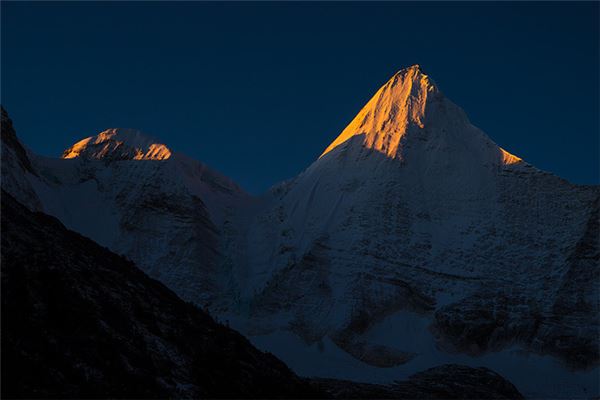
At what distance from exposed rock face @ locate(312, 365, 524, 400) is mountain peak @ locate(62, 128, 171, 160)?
41.9 metres

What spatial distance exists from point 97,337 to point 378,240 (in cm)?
5022

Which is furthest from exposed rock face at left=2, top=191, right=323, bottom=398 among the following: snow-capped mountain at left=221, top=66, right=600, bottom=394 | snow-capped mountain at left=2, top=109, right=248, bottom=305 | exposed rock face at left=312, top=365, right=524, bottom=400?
snow-capped mountain at left=2, top=109, right=248, bottom=305

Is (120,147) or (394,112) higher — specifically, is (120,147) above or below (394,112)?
below

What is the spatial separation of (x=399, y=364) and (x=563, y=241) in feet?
65.3

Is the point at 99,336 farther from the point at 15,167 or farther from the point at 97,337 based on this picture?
the point at 15,167

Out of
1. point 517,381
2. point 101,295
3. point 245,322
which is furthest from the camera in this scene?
point 245,322

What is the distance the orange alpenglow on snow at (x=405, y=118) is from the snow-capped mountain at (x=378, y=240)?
0.20 metres

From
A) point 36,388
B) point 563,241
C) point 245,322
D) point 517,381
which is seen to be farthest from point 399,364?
point 36,388

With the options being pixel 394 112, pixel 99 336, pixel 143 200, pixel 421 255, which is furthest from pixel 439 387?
pixel 394 112

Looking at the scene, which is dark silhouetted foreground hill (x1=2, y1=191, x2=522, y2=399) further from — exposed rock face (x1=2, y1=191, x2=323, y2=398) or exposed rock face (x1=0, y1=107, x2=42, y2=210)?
exposed rock face (x1=0, y1=107, x2=42, y2=210)

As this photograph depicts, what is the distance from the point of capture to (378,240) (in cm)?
7781

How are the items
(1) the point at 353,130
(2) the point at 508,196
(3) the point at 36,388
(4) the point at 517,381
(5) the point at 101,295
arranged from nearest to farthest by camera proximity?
(3) the point at 36,388, (5) the point at 101,295, (4) the point at 517,381, (2) the point at 508,196, (1) the point at 353,130

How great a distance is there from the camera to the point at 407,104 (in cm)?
9325

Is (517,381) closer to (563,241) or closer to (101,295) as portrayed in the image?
(563,241)
